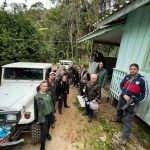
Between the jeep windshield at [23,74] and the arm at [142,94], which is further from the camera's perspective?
the jeep windshield at [23,74]

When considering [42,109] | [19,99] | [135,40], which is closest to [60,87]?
[19,99]

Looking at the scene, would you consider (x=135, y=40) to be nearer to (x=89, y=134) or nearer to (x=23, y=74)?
(x=89, y=134)

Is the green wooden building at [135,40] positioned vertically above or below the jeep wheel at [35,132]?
above

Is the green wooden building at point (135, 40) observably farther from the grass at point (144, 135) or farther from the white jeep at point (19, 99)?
the white jeep at point (19, 99)

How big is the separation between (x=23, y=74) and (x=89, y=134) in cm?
298

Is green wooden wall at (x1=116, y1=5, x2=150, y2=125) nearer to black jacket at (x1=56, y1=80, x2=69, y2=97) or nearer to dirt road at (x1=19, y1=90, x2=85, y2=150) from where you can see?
dirt road at (x1=19, y1=90, x2=85, y2=150)

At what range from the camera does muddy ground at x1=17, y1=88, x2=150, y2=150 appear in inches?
165

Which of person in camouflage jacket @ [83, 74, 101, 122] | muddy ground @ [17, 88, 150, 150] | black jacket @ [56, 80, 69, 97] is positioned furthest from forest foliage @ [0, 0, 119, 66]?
person in camouflage jacket @ [83, 74, 101, 122]

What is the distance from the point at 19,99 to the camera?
4.27 metres

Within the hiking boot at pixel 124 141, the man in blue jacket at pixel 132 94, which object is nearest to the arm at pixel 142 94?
the man in blue jacket at pixel 132 94

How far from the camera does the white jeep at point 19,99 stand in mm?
3672

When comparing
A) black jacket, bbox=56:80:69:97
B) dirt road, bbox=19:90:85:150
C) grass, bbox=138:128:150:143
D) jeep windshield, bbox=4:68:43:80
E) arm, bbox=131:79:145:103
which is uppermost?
arm, bbox=131:79:145:103

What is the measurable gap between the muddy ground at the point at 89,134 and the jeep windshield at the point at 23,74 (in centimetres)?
162

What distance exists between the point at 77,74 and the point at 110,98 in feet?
13.4
